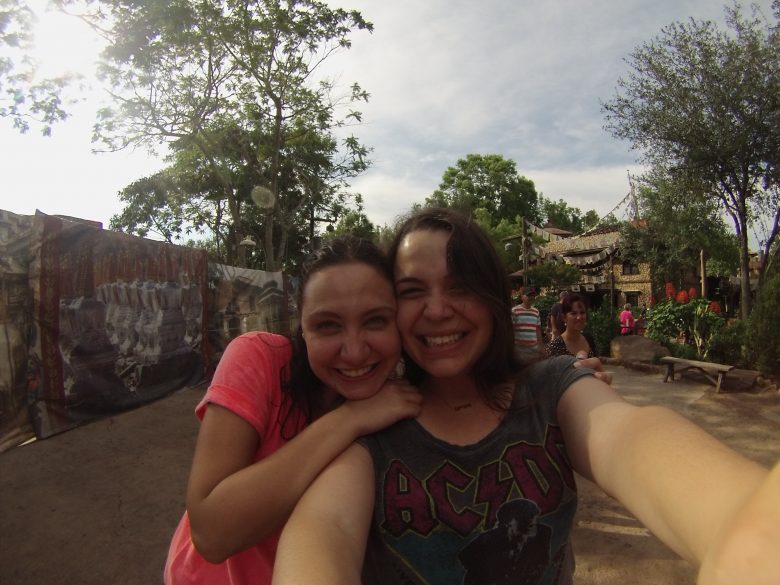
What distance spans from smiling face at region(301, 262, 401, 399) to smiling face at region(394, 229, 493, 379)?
0.17 ft

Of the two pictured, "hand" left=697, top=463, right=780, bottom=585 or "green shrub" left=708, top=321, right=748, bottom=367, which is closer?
"hand" left=697, top=463, right=780, bottom=585

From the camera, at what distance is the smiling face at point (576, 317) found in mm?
4559

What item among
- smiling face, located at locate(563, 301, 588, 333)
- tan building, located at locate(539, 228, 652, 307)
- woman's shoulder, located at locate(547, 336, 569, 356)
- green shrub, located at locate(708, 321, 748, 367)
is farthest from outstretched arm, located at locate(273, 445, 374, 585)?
tan building, located at locate(539, 228, 652, 307)

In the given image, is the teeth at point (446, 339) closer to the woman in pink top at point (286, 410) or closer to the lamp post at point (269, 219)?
the woman in pink top at point (286, 410)

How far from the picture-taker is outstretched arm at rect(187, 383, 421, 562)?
3.36 feet

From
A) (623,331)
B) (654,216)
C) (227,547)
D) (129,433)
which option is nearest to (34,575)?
(129,433)

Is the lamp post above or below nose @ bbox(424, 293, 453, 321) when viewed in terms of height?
above

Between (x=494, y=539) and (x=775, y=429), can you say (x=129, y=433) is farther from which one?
(x=775, y=429)

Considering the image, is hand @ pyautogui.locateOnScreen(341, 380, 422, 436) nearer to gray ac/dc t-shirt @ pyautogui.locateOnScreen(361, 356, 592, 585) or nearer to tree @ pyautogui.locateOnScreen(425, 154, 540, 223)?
gray ac/dc t-shirt @ pyautogui.locateOnScreen(361, 356, 592, 585)

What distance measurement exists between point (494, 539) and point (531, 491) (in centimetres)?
13

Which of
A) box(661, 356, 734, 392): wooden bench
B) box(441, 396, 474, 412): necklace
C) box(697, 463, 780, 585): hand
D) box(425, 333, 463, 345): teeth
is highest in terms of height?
box(425, 333, 463, 345): teeth

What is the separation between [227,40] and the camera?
1153 cm

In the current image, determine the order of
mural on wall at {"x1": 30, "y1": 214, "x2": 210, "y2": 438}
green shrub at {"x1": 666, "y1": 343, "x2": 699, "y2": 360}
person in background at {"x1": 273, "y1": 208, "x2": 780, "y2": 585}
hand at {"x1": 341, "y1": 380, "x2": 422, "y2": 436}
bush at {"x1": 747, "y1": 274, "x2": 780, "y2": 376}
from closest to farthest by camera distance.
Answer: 1. person in background at {"x1": 273, "y1": 208, "x2": 780, "y2": 585}
2. hand at {"x1": 341, "y1": 380, "x2": 422, "y2": 436}
3. mural on wall at {"x1": 30, "y1": 214, "x2": 210, "y2": 438}
4. bush at {"x1": 747, "y1": 274, "x2": 780, "y2": 376}
5. green shrub at {"x1": 666, "y1": 343, "x2": 699, "y2": 360}

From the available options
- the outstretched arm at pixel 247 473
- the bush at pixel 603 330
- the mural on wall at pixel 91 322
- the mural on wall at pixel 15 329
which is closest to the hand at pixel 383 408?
the outstretched arm at pixel 247 473
